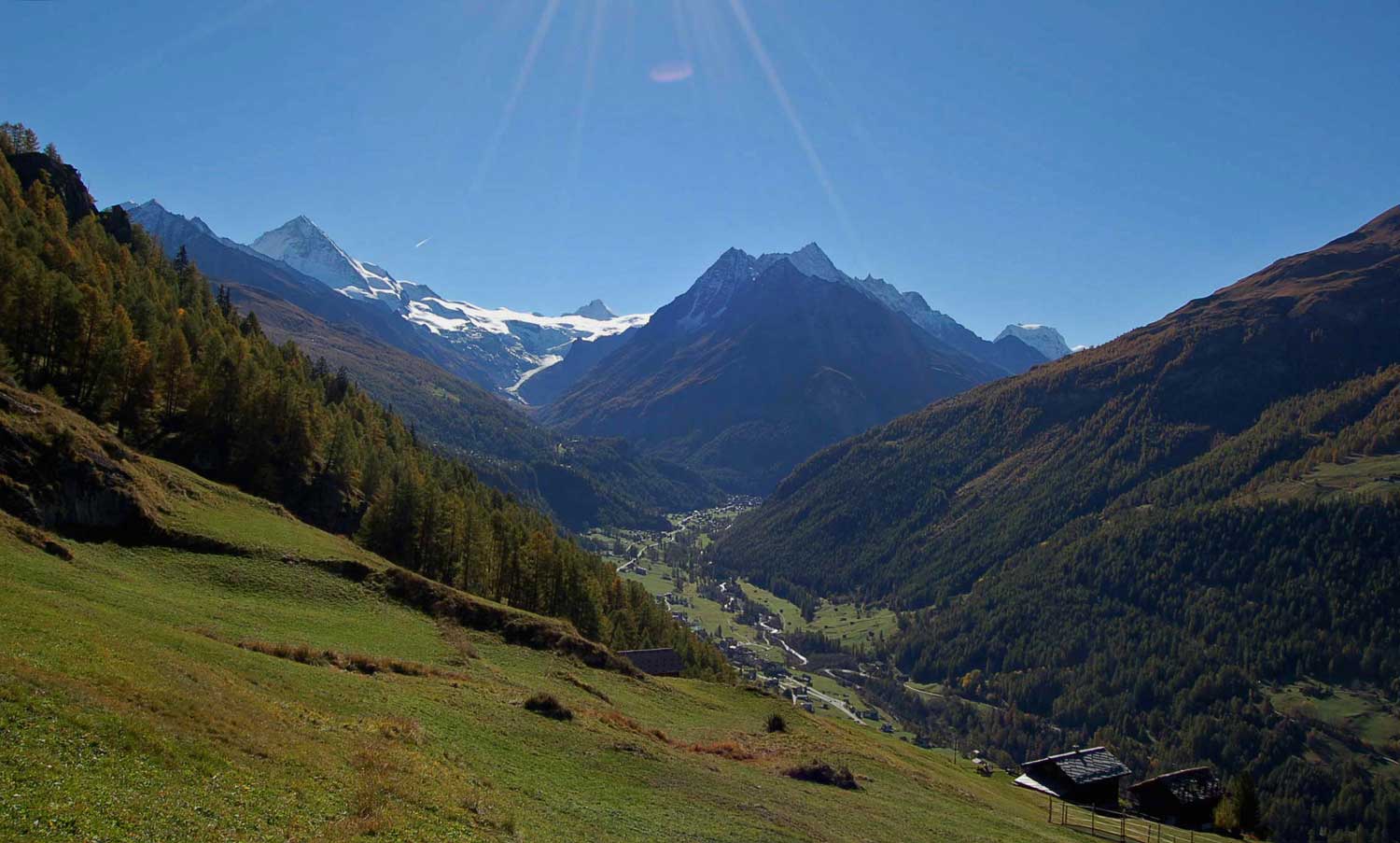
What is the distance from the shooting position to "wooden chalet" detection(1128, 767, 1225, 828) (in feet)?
244

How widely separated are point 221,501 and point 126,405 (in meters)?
24.5

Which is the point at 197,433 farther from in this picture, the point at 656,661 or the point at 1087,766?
the point at 1087,766

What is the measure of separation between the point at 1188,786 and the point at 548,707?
6906 centimetres

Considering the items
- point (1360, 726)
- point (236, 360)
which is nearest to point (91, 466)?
point (236, 360)

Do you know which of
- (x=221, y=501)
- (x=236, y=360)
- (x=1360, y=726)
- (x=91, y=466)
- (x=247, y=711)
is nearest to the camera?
(x=247, y=711)

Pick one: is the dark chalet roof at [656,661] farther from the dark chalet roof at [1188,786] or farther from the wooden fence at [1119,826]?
the dark chalet roof at [1188,786]

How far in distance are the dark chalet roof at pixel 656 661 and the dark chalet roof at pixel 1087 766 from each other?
144 ft

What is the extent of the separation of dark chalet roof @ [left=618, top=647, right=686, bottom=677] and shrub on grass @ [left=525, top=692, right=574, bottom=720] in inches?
1911

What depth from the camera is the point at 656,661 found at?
96625 millimetres

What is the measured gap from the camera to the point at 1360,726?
19238 cm

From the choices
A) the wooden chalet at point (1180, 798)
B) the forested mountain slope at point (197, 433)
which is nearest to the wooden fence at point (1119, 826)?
the wooden chalet at point (1180, 798)

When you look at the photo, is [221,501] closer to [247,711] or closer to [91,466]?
[91,466]

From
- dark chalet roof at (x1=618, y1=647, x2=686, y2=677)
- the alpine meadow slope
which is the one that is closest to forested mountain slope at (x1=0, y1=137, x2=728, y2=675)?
the alpine meadow slope

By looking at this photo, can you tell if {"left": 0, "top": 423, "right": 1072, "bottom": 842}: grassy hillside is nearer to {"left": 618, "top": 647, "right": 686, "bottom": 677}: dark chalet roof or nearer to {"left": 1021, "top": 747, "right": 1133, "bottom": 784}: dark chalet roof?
{"left": 1021, "top": 747, "right": 1133, "bottom": 784}: dark chalet roof
